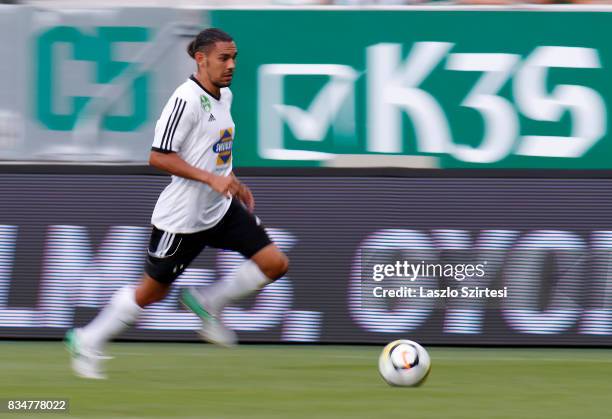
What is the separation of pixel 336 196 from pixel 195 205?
230 centimetres

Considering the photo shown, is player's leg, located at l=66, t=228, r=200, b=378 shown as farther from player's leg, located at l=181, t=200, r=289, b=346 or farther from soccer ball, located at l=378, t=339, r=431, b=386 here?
soccer ball, located at l=378, t=339, r=431, b=386

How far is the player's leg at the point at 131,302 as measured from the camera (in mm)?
7535

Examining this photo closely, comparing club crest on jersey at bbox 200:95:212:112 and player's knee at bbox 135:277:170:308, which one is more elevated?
club crest on jersey at bbox 200:95:212:112

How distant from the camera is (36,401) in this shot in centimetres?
658

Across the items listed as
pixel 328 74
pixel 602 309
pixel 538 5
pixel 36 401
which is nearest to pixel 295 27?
pixel 328 74

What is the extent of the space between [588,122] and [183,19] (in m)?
3.49

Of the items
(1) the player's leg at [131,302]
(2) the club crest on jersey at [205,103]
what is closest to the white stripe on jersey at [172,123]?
(2) the club crest on jersey at [205,103]

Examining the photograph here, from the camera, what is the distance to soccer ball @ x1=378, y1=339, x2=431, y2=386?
719 centimetres

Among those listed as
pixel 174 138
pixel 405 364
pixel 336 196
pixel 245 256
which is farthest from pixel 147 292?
pixel 336 196

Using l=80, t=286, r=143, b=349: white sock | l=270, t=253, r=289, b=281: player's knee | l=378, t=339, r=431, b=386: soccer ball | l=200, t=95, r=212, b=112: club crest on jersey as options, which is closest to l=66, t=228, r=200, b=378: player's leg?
l=80, t=286, r=143, b=349: white sock

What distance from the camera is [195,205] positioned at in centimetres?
771

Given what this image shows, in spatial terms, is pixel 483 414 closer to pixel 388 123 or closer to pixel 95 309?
pixel 95 309

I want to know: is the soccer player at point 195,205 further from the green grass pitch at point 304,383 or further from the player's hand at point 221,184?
the green grass pitch at point 304,383

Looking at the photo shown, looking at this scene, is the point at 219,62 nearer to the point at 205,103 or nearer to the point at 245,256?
the point at 205,103
